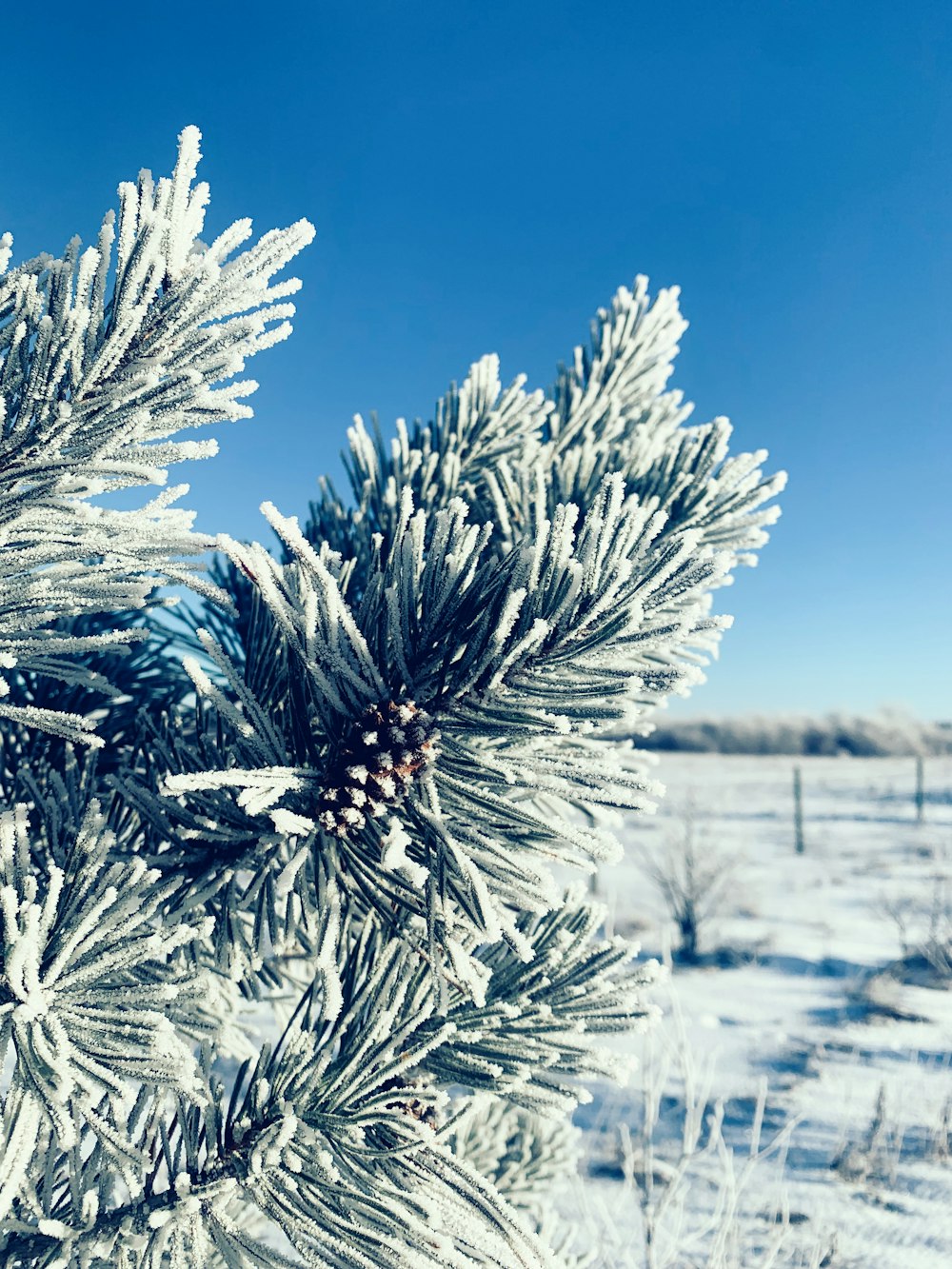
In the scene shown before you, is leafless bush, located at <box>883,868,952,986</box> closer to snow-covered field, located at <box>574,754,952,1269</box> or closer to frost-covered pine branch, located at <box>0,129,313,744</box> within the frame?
snow-covered field, located at <box>574,754,952,1269</box>

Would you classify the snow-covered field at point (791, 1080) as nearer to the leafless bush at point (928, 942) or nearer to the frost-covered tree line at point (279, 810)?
the leafless bush at point (928, 942)

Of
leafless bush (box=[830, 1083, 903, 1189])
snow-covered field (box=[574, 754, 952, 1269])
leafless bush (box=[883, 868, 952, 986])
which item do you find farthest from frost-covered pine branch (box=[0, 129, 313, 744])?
leafless bush (box=[883, 868, 952, 986])

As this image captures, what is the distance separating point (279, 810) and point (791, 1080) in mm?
4850

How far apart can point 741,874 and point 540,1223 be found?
838 centimetres

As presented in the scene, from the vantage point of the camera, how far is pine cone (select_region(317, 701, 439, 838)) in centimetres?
60

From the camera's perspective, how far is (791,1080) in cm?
450

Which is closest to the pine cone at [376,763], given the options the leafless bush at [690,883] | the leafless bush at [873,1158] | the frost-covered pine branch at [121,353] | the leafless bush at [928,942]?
the frost-covered pine branch at [121,353]

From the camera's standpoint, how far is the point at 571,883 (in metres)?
0.86

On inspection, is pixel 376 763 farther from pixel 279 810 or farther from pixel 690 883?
pixel 690 883

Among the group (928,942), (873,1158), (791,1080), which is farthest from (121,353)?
(928,942)

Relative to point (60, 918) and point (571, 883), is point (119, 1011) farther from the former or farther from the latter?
point (571, 883)

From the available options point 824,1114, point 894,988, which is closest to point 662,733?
point 894,988

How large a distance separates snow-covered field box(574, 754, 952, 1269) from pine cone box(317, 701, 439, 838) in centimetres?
118

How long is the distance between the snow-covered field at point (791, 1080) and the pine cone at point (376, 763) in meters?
1.18
